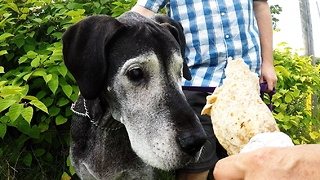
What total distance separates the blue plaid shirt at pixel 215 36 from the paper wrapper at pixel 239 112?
114 centimetres

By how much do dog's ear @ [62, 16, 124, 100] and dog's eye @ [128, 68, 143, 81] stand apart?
143mm

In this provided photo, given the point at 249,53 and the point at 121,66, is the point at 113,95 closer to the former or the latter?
the point at 121,66

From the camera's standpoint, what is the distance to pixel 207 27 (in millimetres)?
2742

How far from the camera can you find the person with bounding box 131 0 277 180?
2.73m

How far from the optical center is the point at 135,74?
2.07 metres

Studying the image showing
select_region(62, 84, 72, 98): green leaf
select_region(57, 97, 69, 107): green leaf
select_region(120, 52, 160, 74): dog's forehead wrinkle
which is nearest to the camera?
select_region(120, 52, 160, 74): dog's forehead wrinkle

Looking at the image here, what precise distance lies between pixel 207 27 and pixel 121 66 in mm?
891

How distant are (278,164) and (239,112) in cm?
45

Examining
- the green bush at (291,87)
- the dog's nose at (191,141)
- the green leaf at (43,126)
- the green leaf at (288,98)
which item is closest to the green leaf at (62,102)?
the green leaf at (43,126)

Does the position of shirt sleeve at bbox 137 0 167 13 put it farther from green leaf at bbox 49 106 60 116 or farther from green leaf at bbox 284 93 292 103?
green leaf at bbox 284 93 292 103

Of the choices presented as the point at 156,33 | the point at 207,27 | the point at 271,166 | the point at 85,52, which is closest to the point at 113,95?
the point at 85,52

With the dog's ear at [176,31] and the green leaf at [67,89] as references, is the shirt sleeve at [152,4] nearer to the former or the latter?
the dog's ear at [176,31]

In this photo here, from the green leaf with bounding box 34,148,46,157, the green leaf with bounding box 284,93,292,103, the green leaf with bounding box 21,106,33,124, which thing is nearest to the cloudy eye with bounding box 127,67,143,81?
the green leaf with bounding box 21,106,33,124

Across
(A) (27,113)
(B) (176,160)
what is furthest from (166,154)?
(A) (27,113)
